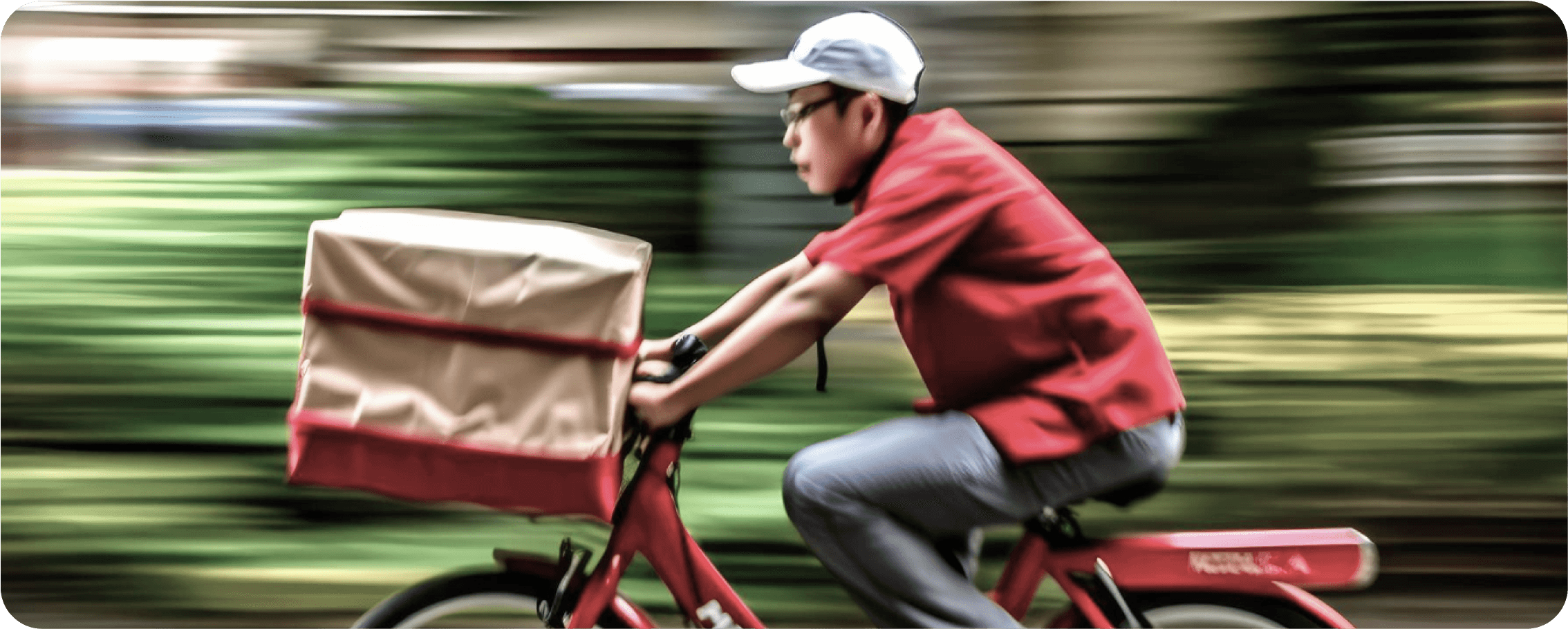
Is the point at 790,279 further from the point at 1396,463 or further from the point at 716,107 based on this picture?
the point at 1396,463

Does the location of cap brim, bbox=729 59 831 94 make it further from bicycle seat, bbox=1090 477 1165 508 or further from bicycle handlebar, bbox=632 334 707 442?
bicycle seat, bbox=1090 477 1165 508

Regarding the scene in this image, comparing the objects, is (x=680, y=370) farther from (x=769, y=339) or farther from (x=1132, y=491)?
(x=1132, y=491)

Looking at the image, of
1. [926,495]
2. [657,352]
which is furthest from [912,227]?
[657,352]

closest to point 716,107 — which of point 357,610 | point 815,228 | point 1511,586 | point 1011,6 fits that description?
point 815,228

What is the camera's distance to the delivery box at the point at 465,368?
2.34 meters

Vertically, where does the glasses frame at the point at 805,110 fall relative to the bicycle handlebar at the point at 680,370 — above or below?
above

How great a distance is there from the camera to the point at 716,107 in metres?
3.31

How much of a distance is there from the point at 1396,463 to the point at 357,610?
2582 millimetres

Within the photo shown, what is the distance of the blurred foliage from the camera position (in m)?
3.29

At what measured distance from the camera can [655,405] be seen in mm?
2361

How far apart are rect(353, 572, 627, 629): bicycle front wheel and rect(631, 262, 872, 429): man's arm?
0.44 meters

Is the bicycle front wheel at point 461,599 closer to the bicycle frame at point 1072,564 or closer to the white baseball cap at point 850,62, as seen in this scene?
the bicycle frame at point 1072,564

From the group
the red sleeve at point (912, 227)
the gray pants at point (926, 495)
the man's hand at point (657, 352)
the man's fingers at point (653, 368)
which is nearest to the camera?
the red sleeve at point (912, 227)

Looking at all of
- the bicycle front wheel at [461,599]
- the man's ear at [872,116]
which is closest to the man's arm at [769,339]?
the man's ear at [872,116]
